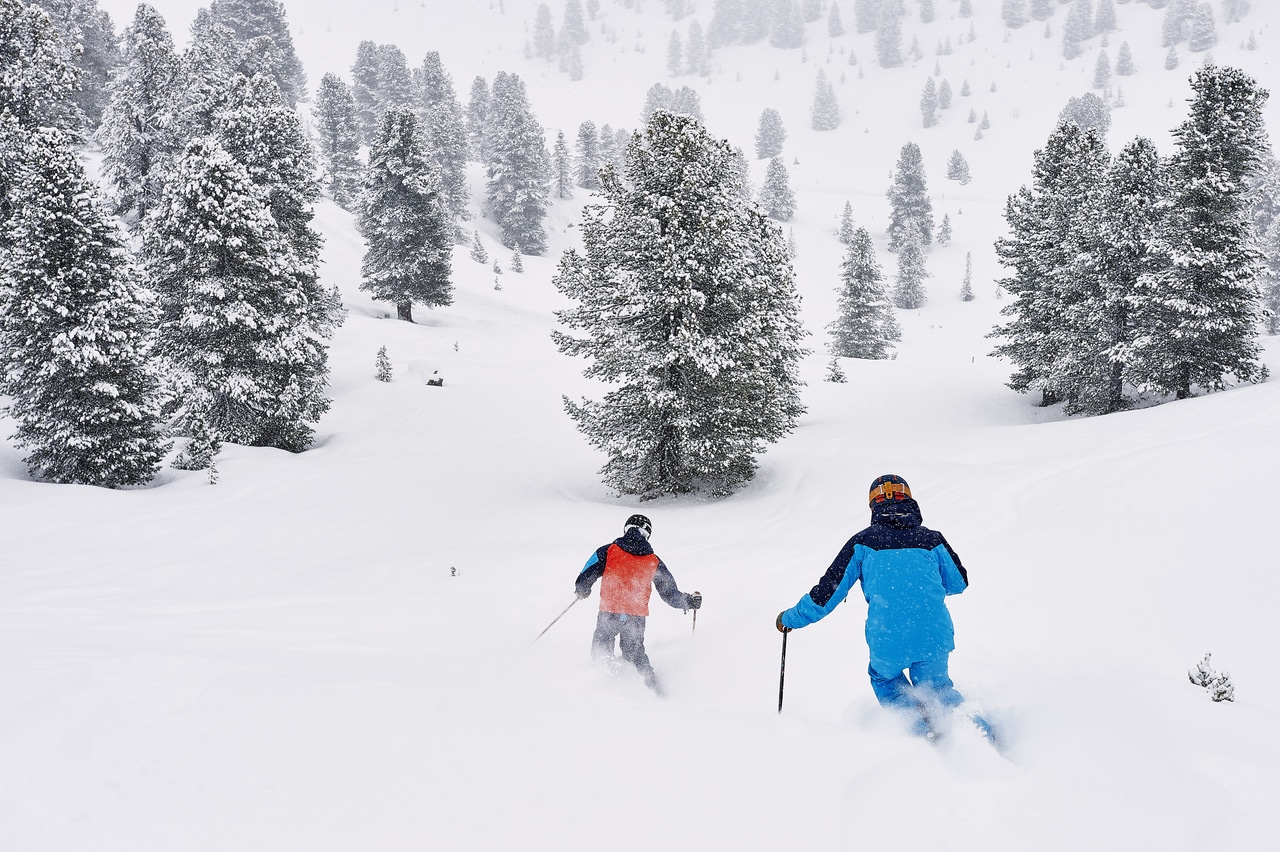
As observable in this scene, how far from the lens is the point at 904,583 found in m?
4.32

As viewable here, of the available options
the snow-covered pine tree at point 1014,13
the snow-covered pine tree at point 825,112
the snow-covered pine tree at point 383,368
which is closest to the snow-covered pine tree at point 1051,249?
the snow-covered pine tree at point 383,368

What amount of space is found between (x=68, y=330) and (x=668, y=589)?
1650 centimetres

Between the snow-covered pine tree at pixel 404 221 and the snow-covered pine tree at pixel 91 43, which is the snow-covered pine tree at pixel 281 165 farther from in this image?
the snow-covered pine tree at pixel 91 43

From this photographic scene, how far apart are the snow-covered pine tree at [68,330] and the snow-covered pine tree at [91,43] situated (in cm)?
4441

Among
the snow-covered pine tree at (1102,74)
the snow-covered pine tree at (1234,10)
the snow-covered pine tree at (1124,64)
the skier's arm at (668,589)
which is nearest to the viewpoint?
the skier's arm at (668,589)

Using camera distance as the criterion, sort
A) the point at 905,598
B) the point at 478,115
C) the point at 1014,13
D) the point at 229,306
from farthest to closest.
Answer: the point at 1014,13
the point at 478,115
the point at 229,306
the point at 905,598

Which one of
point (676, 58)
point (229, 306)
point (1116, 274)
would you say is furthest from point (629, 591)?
point (676, 58)

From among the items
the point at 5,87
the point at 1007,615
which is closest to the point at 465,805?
the point at 1007,615

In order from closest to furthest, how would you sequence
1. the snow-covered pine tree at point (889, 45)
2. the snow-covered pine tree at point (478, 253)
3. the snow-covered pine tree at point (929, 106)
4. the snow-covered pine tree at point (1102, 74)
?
the snow-covered pine tree at point (478, 253), the snow-covered pine tree at point (1102, 74), the snow-covered pine tree at point (929, 106), the snow-covered pine tree at point (889, 45)

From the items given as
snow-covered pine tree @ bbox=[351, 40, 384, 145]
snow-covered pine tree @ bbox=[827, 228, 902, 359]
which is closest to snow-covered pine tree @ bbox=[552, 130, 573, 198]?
snow-covered pine tree @ bbox=[351, 40, 384, 145]

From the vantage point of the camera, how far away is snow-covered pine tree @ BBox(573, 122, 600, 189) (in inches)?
3123

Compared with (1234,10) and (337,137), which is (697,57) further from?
(337,137)

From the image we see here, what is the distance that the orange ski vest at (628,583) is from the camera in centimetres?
623

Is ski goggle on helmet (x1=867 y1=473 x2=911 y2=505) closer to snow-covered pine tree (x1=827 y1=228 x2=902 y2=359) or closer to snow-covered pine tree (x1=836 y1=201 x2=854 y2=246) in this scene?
snow-covered pine tree (x1=827 y1=228 x2=902 y2=359)
